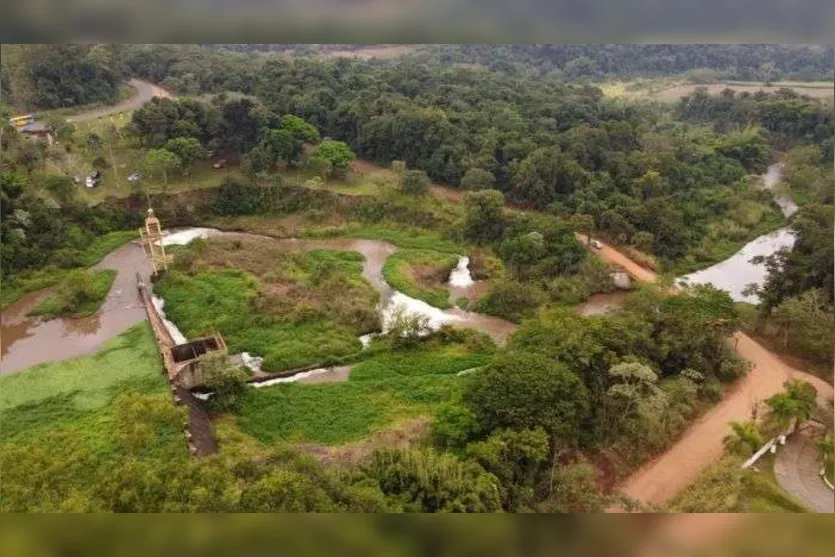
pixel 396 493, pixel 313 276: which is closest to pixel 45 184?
pixel 313 276

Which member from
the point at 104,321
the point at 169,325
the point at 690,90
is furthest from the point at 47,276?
the point at 690,90

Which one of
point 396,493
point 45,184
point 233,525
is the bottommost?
point 396,493

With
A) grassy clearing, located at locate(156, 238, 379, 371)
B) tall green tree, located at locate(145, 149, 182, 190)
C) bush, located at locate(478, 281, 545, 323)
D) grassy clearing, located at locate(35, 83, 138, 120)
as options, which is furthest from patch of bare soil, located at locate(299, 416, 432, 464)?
grassy clearing, located at locate(35, 83, 138, 120)

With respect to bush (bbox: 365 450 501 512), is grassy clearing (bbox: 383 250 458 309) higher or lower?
lower

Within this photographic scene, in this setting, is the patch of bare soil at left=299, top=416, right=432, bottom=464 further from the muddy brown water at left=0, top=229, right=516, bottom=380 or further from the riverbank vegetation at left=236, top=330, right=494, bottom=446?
the muddy brown water at left=0, top=229, right=516, bottom=380

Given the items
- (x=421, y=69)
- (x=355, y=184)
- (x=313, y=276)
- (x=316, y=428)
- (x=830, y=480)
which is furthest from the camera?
(x=421, y=69)

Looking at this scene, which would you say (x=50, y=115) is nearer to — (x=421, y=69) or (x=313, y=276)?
(x=313, y=276)
